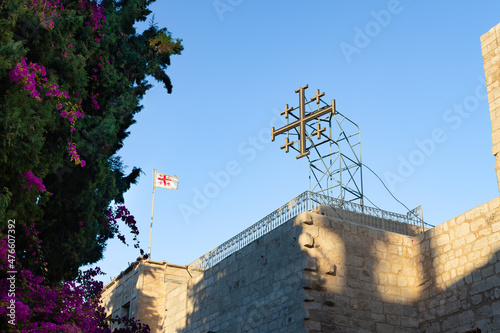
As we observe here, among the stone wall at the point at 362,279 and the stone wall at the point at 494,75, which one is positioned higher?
the stone wall at the point at 494,75

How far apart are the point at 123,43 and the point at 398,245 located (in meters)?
7.43

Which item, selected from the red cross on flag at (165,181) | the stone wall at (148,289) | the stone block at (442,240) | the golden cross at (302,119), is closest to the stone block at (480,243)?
the stone block at (442,240)

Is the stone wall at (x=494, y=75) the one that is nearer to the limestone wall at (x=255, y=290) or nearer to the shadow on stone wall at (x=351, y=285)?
the shadow on stone wall at (x=351, y=285)

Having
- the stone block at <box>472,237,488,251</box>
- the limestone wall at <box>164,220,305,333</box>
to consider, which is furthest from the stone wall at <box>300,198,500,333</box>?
the limestone wall at <box>164,220,305,333</box>

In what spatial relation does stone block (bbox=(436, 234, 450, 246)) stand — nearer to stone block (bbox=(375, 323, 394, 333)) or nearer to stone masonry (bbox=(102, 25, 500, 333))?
stone masonry (bbox=(102, 25, 500, 333))

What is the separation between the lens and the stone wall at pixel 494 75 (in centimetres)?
1252

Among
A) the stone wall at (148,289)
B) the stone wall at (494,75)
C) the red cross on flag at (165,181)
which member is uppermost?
the red cross on flag at (165,181)

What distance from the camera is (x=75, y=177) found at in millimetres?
11531

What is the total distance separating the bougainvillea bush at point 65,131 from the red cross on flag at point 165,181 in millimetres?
11558

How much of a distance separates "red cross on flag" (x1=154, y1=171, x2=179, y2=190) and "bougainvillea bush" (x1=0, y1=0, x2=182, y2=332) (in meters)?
11.6

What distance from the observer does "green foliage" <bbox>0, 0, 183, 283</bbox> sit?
9422 mm

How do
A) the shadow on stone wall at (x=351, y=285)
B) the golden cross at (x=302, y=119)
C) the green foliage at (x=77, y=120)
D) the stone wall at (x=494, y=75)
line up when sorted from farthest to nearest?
the golden cross at (x=302, y=119), the stone wall at (x=494, y=75), the shadow on stone wall at (x=351, y=285), the green foliage at (x=77, y=120)

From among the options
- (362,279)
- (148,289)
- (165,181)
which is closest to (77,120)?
(362,279)

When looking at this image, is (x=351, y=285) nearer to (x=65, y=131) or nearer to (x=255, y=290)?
(x=255, y=290)
